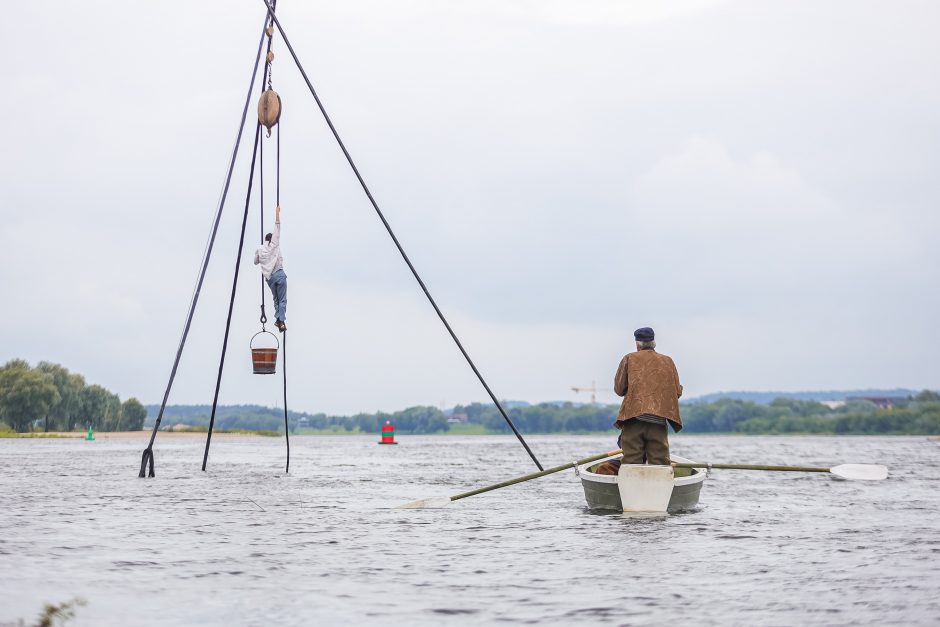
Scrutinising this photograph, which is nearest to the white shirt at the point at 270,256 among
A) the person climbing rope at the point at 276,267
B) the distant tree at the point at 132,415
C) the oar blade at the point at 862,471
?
the person climbing rope at the point at 276,267

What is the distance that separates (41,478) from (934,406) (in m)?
154

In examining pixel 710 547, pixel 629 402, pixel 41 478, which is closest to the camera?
pixel 710 547

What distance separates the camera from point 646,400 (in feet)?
51.3

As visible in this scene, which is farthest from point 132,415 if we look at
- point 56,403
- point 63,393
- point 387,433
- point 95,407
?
point 387,433

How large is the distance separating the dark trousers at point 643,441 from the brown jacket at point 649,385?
215mm

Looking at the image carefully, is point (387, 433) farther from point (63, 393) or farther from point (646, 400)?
point (646, 400)

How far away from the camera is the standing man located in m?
15.6

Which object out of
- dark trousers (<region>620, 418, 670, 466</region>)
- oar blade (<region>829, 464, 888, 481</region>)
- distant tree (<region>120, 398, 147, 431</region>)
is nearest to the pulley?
dark trousers (<region>620, 418, 670, 466</region>)

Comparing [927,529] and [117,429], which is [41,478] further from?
[117,429]

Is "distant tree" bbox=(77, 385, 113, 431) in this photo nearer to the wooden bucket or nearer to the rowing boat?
the wooden bucket

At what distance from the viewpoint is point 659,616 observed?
866cm

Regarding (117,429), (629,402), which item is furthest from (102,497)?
(117,429)

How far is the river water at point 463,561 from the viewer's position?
8906 millimetres

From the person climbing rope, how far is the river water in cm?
366
